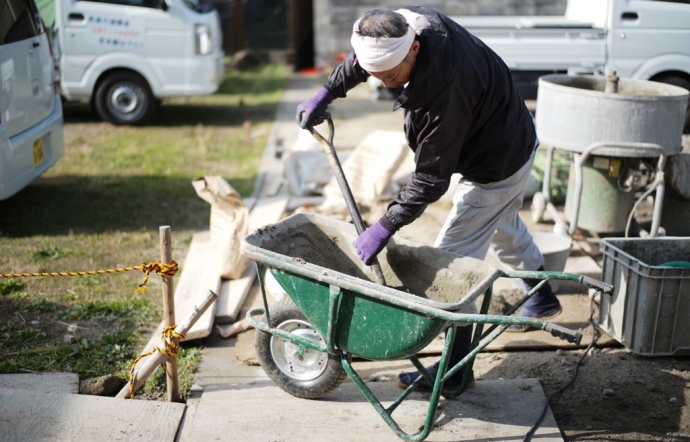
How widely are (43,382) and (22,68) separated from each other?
9.48ft

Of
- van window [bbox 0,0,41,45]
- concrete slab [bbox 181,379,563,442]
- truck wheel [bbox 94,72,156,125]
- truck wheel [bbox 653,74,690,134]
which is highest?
van window [bbox 0,0,41,45]

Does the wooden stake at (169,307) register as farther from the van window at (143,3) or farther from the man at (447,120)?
the van window at (143,3)

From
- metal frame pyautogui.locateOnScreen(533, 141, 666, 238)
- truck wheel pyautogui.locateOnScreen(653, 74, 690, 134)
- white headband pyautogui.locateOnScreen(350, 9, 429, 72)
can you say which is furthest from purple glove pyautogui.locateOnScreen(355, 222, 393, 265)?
truck wheel pyautogui.locateOnScreen(653, 74, 690, 134)

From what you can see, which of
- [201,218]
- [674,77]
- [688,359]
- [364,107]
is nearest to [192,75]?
[364,107]

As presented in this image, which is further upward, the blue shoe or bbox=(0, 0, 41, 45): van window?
bbox=(0, 0, 41, 45): van window

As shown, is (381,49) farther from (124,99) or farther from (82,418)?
(124,99)

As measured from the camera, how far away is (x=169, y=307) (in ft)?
11.8

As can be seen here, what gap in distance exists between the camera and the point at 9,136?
5.51m

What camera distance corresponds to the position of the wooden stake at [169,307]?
3500 mm

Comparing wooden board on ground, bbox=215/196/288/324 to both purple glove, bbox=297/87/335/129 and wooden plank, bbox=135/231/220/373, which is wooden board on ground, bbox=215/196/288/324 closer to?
wooden plank, bbox=135/231/220/373

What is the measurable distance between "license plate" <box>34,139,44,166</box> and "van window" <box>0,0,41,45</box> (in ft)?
2.61

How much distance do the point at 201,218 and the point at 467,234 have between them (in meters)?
3.27

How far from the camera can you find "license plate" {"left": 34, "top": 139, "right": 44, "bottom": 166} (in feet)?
19.4

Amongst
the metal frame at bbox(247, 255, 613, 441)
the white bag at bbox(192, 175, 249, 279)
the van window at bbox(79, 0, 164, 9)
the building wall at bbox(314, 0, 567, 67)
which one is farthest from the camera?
the building wall at bbox(314, 0, 567, 67)
